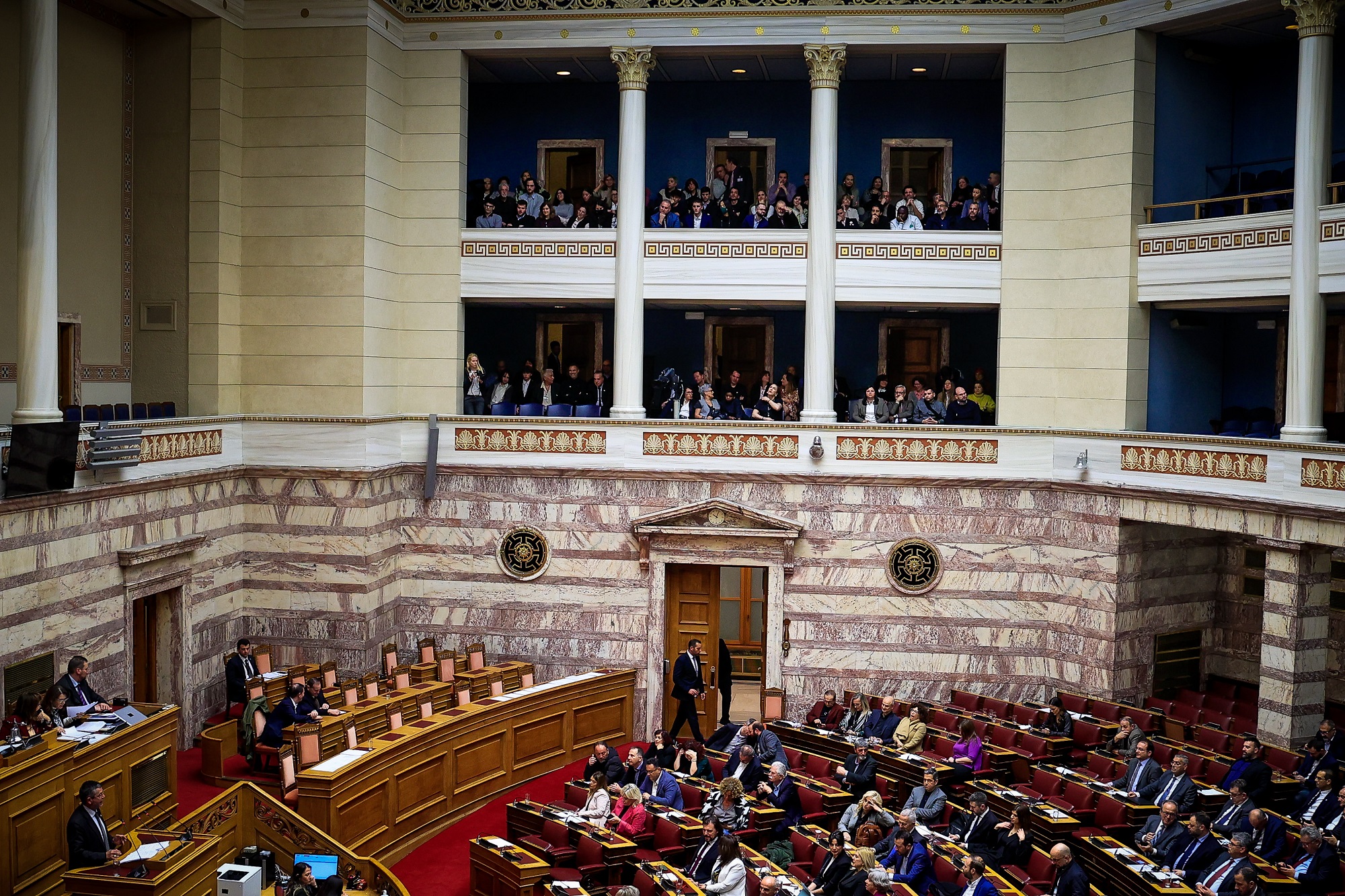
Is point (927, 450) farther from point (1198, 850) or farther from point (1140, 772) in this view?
point (1198, 850)

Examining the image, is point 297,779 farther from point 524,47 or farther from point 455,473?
point 524,47

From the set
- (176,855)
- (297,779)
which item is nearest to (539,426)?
(297,779)

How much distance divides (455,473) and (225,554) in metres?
3.49

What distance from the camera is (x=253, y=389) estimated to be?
18.1m

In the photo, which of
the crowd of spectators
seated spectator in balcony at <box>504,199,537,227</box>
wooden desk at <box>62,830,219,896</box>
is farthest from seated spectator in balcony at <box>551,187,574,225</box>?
wooden desk at <box>62,830,219,896</box>

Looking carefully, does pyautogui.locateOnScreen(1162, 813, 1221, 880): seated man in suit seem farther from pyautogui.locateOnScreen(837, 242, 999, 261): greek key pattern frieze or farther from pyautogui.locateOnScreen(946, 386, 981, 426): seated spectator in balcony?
pyautogui.locateOnScreen(837, 242, 999, 261): greek key pattern frieze

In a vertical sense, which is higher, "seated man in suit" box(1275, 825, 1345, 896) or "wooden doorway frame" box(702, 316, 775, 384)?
"wooden doorway frame" box(702, 316, 775, 384)

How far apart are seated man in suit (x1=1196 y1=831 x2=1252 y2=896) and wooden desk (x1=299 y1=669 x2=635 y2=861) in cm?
839

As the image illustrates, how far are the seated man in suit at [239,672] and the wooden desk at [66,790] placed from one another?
2.79m

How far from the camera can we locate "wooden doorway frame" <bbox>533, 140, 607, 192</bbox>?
2123cm

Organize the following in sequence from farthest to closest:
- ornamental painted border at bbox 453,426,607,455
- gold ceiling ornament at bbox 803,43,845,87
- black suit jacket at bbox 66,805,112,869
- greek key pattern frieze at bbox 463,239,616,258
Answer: greek key pattern frieze at bbox 463,239,616,258 → ornamental painted border at bbox 453,426,607,455 → gold ceiling ornament at bbox 803,43,845,87 → black suit jacket at bbox 66,805,112,869

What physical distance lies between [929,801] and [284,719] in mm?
7727

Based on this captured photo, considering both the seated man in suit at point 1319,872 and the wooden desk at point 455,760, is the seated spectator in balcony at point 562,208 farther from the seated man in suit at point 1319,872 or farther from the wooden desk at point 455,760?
the seated man in suit at point 1319,872

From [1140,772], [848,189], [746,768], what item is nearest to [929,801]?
[746,768]
